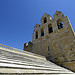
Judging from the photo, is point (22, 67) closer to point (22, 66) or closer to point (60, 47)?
point (22, 66)

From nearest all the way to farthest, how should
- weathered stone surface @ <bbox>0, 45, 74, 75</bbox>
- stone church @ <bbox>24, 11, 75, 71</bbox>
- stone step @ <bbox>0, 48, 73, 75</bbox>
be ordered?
weathered stone surface @ <bbox>0, 45, 74, 75</bbox> < stone step @ <bbox>0, 48, 73, 75</bbox> < stone church @ <bbox>24, 11, 75, 71</bbox>

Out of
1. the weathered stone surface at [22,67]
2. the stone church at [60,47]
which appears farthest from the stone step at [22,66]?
the stone church at [60,47]

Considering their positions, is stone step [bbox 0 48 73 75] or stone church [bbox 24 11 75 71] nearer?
stone step [bbox 0 48 73 75]

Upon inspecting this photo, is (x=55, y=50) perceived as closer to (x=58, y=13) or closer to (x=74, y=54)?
(x=74, y=54)

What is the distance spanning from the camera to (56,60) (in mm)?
7691

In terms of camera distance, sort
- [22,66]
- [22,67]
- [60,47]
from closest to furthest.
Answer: [22,67]
[22,66]
[60,47]

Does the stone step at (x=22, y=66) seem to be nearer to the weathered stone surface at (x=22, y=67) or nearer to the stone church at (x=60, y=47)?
the weathered stone surface at (x=22, y=67)

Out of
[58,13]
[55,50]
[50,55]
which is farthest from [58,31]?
[58,13]

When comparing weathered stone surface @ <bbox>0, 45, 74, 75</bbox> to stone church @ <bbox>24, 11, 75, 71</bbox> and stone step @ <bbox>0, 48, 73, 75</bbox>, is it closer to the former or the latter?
stone step @ <bbox>0, 48, 73, 75</bbox>

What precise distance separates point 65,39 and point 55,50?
2.07m

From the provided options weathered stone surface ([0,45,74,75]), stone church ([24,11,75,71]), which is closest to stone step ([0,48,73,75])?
weathered stone surface ([0,45,74,75])

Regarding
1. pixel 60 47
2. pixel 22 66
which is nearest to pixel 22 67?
pixel 22 66

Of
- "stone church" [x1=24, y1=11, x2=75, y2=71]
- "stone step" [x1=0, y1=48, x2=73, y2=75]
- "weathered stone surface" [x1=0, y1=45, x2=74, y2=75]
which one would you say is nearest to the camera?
"weathered stone surface" [x1=0, y1=45, x2=74, y2=75]

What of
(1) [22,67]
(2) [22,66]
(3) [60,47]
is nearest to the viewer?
(1) [22,67]
